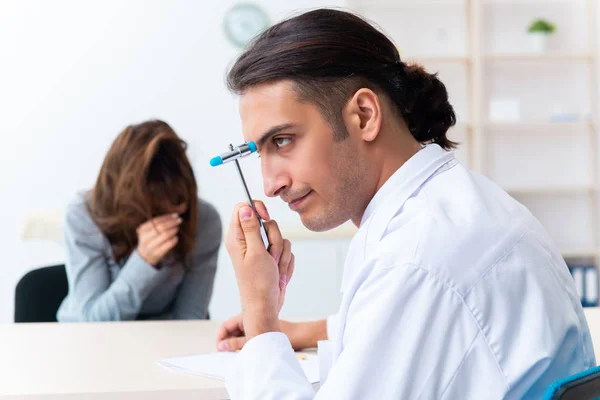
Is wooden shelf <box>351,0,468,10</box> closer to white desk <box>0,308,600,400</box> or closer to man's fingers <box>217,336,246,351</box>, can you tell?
white desk <box>0,308,600,400</box>

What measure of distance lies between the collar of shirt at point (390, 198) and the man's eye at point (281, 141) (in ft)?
0.51

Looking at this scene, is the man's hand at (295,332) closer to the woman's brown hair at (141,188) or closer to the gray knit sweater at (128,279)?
the gray knit sweater at (128,279)

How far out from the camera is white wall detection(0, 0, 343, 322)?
14.0 ft

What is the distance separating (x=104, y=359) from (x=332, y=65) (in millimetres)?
750

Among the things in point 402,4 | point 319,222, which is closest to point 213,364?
point 319,222

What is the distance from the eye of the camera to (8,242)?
168 inches

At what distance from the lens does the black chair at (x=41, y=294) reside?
2.20m

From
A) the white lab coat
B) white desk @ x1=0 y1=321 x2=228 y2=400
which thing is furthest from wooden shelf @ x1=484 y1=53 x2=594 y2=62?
the white lab coat

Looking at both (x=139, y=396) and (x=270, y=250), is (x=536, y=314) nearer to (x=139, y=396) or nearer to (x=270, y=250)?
(x=270, y=250)

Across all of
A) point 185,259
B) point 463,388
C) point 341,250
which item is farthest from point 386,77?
point 341,250

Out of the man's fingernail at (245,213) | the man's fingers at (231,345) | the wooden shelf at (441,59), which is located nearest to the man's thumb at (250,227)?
the man's fingernail at (245,213)

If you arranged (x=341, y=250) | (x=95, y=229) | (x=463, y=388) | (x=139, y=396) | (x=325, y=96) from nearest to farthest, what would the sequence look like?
(x=463, y=388) < (x=325, y=96) < (x=139, y=396) < (x=95, y=229) < (x=341, y=250)

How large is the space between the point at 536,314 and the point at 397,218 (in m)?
0.20

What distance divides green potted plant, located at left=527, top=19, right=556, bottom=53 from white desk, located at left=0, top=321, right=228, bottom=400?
141 inches
